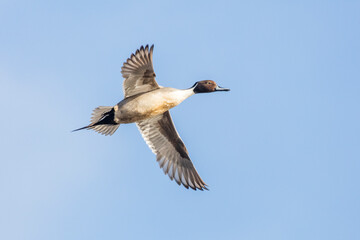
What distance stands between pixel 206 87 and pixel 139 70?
1.55 meters

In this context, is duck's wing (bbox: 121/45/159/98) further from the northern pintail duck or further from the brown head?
the brown head

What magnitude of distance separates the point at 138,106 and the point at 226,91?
1.92 m

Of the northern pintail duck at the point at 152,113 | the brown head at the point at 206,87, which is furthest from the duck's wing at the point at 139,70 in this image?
the brown head at the point at 206,87

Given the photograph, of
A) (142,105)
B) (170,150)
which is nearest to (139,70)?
(142,105)

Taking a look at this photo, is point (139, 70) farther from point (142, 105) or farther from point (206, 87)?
point (206, 87)

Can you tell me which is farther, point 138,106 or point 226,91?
point 226,91

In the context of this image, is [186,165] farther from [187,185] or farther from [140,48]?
[140,48]

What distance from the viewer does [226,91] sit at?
37.8 ft

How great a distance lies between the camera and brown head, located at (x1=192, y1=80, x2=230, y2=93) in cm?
1129

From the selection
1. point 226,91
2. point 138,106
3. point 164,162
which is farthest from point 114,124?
point 226,91

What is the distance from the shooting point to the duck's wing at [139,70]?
1037 centimetres

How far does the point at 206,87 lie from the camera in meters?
11.4

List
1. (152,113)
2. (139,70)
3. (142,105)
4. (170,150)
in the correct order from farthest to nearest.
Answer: (170,150), (152,113), (142,105), (139,70)

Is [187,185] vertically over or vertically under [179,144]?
under
